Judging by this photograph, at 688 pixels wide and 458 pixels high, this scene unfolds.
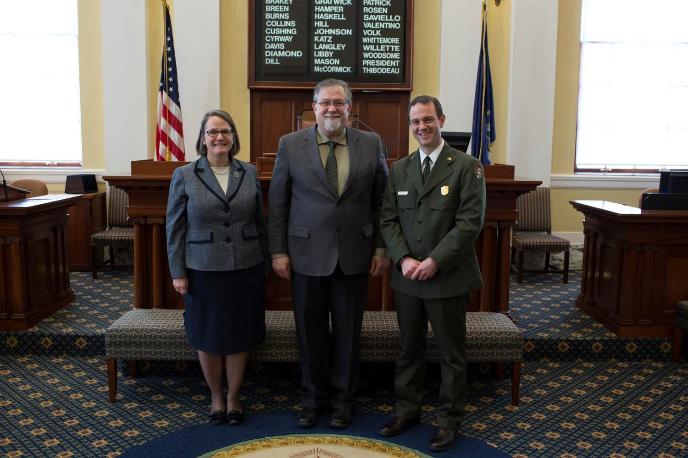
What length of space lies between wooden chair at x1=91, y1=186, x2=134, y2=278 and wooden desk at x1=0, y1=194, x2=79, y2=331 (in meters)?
1.07

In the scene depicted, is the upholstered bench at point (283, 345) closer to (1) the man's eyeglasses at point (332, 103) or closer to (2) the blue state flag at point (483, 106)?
(1) the man's eyeglasses at point (332, 103)

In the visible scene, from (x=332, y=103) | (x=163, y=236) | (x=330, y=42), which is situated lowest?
(x=163, y=236)

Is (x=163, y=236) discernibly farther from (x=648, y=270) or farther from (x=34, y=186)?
Answer: (x=34, y=186)

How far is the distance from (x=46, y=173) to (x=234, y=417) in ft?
16.9

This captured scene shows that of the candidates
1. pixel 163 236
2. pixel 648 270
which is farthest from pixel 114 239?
pixel 648 270

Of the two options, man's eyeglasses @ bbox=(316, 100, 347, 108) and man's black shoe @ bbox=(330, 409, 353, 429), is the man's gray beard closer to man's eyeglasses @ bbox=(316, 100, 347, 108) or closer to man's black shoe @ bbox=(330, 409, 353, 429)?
man's eyeglasses @ bbox=(316, 100, 347, 108)

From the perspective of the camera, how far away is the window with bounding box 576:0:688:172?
7238mm

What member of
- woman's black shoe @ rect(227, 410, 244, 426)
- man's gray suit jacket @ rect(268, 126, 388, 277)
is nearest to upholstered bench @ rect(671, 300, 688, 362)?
man's gray suit jacket @ rect(268, 126, 388, 277)

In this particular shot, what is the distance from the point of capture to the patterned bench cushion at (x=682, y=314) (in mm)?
4215

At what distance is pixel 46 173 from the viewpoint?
7289 mm

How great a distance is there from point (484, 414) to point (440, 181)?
1369 millimetres

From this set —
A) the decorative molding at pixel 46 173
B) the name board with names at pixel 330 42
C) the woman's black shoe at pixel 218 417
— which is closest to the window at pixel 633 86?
the name board with names at pixel 330 42

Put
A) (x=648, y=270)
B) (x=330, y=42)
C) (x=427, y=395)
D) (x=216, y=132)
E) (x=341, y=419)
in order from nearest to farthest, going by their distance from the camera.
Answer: (x=216, y=132) < (x=341, y=419) < (x=427, y=395) < (x=648, y=270) < (x=330, y=42)

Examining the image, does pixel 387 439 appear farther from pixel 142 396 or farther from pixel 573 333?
pixel 573 333
